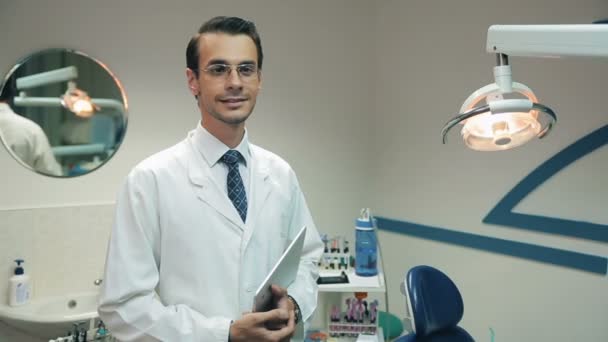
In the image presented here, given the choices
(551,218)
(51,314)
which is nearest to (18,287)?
(51,314)

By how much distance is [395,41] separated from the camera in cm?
318

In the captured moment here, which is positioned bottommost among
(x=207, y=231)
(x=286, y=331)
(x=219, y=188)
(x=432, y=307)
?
(x=432, y=307)

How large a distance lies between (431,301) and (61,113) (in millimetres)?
1949

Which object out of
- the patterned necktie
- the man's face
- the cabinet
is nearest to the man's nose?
the man's face

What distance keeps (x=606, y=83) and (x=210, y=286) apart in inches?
78.2

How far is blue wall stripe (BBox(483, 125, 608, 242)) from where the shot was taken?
2.13 meters

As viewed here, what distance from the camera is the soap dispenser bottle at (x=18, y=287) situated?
213cm

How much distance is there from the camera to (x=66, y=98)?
233 centimetres

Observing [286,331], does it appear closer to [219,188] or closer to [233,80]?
[219,188]

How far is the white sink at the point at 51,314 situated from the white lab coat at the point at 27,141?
626mm

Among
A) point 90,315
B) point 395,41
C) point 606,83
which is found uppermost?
point 395,41

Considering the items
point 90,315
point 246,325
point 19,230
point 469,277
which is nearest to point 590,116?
point 469,277

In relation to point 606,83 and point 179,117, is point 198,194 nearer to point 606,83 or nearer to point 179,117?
point 179,117

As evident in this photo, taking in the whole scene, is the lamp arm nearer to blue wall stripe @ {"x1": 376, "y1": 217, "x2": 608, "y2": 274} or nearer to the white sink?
blue wall stripe @ {"x1": 376, "y1": 217, "x2": 608, "y2": 274}
